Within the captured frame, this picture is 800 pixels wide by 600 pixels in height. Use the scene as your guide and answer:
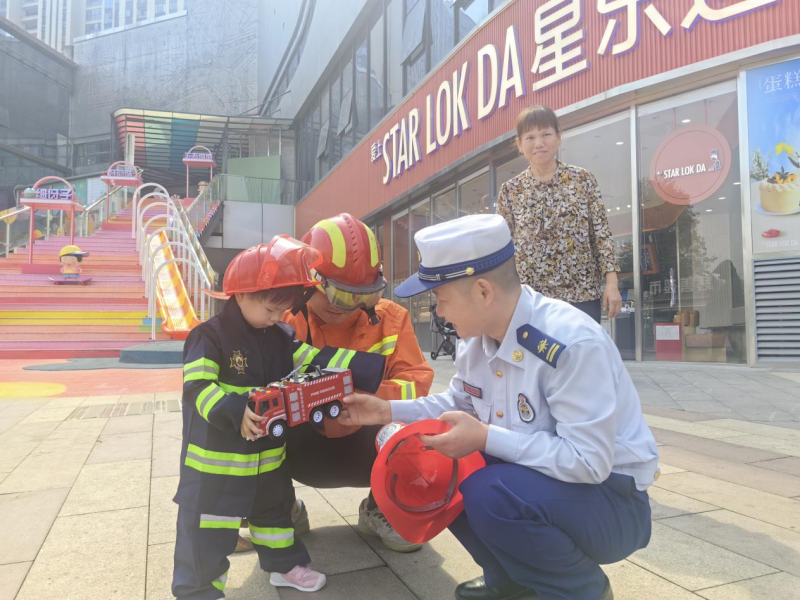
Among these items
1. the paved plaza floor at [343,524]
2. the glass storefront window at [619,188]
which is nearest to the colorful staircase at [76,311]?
the paved plaza floor at [343,524]

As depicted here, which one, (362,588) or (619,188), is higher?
(619,188)

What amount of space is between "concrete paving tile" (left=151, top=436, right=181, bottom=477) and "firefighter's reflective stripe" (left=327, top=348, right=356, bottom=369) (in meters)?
1.39

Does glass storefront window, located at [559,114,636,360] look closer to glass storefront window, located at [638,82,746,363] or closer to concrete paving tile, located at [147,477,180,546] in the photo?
glass storefront window, located at [638,82,746,363]

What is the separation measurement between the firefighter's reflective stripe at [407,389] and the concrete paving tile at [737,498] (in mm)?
1432

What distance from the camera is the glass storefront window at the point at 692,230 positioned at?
647 centimetres

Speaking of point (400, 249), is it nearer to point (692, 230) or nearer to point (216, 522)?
point (692, 230)

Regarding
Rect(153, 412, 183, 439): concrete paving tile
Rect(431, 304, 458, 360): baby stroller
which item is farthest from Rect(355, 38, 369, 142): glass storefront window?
Rect(153, 412, 183, 439): concrete paving tile

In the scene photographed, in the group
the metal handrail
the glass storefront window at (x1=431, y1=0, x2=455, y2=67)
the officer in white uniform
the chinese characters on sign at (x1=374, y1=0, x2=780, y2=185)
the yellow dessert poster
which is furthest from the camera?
the glass storefront window at (x1=431, y1=0, x2=455, y2=67)

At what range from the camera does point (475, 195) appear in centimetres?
1048

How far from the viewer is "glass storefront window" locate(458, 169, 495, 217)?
32.3ft

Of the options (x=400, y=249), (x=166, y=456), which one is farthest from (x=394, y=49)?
(x=166, y=456)

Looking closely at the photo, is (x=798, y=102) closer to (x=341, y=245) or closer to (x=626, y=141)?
(x=626, y=141)

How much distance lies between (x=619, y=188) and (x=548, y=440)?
6890 mm

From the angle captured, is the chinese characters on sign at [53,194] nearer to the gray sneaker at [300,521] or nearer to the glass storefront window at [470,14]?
the glass storefront window at [470,14]
